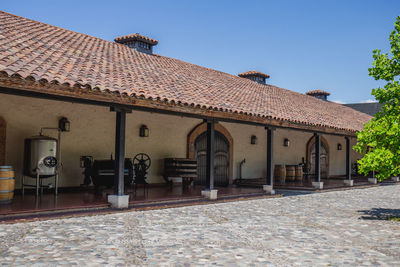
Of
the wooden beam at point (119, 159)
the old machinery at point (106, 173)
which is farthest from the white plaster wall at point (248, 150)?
the wooden beam at point (119, 159)

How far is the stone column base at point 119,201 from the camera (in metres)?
8.61

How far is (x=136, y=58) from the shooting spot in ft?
44.4

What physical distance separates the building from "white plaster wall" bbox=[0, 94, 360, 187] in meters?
0.02

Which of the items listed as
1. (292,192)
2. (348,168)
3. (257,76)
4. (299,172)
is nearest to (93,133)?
(292,192)

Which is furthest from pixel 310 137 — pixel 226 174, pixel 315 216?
pixel 315 216

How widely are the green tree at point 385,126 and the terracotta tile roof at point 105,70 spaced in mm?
3394

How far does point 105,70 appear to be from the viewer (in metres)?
10.0

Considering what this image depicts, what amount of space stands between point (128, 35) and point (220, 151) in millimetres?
5763

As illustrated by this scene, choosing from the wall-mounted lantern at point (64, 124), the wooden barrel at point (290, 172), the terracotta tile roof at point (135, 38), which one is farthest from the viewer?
the wooden barrel at point (290, 172)

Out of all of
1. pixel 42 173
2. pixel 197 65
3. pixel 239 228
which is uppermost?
pixel 197 65

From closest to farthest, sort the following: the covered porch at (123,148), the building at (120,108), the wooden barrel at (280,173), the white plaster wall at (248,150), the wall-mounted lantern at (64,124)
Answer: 1. the building at (120,108)
2. the covered porch at (123,148)
3. the wall-mounted lantern at (64,124)
4. the white plaster wall at (248,150)
5. the wooden barrel at (280,173)

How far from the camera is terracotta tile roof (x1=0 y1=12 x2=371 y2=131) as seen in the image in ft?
25.8

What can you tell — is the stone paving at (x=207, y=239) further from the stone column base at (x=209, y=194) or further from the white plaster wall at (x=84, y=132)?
the white plaster wall at (x=84, y=132)

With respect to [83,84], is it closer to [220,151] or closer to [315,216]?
[315,216]
